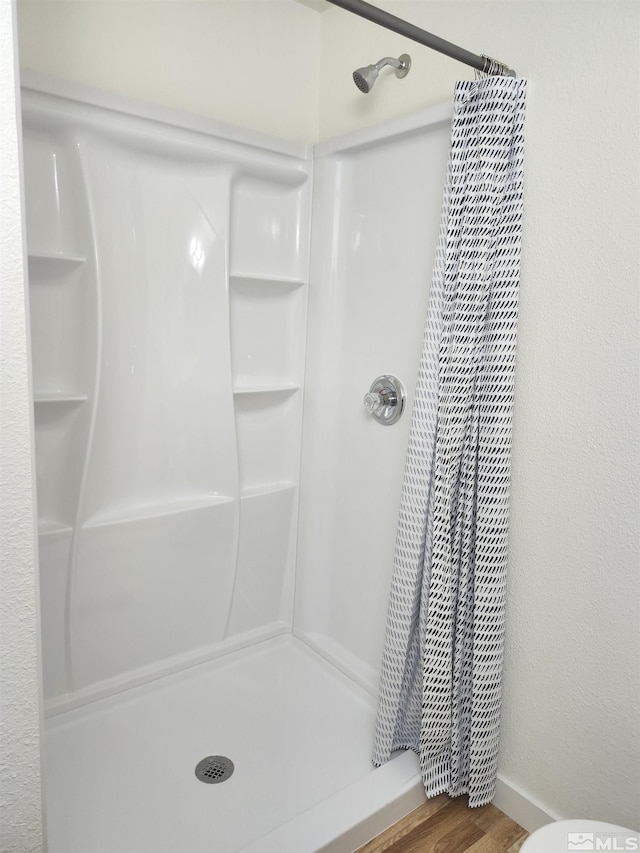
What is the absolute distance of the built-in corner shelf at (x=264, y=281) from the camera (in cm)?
204

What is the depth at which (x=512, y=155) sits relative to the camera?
1478 millimetres

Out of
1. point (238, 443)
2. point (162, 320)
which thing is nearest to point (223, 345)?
point (162, 320)

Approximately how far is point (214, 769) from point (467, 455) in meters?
1.13

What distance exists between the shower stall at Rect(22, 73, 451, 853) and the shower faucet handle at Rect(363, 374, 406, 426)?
0.05m

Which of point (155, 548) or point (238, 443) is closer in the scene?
point (155, 548)

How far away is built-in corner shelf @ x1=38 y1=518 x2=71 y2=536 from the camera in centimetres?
175

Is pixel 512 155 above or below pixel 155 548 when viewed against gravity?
above

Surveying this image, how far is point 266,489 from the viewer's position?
2248mm

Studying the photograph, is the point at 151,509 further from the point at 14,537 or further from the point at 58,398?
the point at 14,537

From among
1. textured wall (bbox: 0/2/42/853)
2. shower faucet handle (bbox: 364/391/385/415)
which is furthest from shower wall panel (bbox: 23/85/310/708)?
textured wall (bbox: 0/2/42/853)

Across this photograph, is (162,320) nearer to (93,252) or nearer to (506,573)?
(93,252)

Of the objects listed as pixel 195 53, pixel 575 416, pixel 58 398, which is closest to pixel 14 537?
pixel 58 398

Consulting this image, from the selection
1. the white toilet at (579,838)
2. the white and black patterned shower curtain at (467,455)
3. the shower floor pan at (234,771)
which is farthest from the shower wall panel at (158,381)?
the white toilet at (579,838)

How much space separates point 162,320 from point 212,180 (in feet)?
1.51
